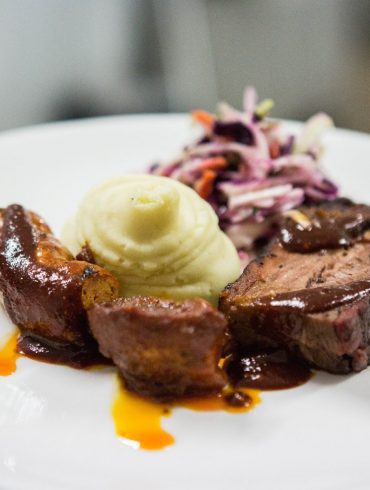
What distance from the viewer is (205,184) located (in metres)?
4.12

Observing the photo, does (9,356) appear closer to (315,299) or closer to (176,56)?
(315,299)

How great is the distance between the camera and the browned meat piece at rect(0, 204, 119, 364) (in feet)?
8.48

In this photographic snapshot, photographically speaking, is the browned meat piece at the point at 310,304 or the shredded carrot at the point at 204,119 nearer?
the browned meat piece at the point at 310,304

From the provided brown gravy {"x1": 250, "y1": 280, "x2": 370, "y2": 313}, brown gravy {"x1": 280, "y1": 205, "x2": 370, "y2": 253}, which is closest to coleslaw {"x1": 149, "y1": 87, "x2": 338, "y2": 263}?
brown gravy {"x1": 280, "y1": 205, "x2": 370, "y2": 253}

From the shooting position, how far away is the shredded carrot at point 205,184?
411cm

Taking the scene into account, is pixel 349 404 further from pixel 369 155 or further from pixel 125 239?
pixel 369 155

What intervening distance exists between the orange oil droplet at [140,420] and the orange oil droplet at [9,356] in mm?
515

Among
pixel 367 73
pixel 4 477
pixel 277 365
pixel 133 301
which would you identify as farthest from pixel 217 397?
pixel 367 73

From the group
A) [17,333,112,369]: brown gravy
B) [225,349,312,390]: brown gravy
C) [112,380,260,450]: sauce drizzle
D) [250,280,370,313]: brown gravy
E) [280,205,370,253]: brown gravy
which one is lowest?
[225,349,312,390]: brown gravy

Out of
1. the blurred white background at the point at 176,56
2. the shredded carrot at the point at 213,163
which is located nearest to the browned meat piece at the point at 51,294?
the shredded carrot at the point at 213,163

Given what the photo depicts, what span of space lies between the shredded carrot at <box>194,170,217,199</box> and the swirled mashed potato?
1042 mm

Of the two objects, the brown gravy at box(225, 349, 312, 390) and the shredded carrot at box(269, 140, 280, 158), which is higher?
the shredded carrot at box(269, 140, 280, 158)

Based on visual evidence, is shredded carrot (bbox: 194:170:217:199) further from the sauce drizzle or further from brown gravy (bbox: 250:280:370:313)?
the sauce drizzle

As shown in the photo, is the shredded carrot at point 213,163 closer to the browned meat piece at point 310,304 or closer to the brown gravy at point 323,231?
the brown gravy at point 323,231
